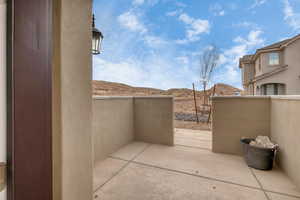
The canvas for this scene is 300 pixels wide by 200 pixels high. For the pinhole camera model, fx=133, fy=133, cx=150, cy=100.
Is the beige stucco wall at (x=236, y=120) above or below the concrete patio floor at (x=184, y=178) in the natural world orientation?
above

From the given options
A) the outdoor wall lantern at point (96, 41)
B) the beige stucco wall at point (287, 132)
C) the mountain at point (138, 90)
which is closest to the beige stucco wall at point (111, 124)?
the outdoor wall lantern at point (96, 41)

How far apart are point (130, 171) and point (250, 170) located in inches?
79.7

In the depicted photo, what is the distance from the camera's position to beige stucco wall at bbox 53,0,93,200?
2.35 ft

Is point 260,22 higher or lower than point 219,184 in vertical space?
higher

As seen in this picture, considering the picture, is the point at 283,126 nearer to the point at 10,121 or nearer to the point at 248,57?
the point at 10,121

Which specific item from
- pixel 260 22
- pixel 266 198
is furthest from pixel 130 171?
pixel 260 22

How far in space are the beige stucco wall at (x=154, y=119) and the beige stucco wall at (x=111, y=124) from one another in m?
0.19

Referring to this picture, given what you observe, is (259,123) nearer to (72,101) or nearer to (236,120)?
(236,120)

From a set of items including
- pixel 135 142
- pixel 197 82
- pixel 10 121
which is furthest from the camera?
pixel 197 82

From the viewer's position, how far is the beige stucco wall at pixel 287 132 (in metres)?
1.81

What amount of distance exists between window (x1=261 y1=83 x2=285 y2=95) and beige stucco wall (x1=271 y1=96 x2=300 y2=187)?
778 cm

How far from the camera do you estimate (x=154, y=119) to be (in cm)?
346

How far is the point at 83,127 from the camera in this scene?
908mm

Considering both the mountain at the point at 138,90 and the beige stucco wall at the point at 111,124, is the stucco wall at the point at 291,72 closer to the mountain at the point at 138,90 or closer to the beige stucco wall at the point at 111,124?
the mountain at the point at 138,90
